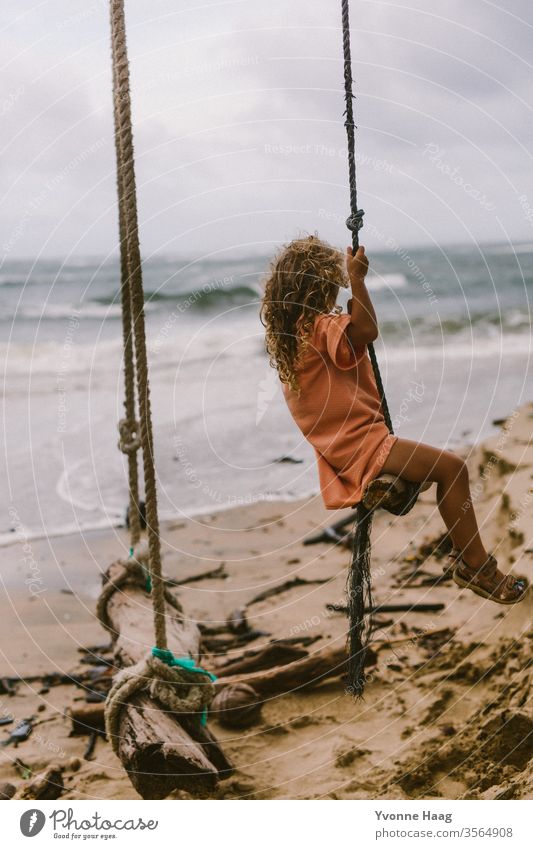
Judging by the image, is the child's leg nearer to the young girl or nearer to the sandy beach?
the young girl

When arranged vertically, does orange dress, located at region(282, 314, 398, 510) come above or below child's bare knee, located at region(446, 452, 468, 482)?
above

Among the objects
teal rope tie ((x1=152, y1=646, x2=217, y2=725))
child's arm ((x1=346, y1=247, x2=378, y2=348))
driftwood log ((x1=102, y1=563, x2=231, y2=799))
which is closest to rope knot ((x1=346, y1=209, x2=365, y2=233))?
child's arm ((x1=346, y1=247, x2=378, y2=348))

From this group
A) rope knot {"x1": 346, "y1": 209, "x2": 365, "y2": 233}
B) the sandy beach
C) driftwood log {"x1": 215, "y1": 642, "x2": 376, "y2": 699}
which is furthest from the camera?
driftwood log {"x1": 215, "y1": 642, "x2": 376, "y2": 699}

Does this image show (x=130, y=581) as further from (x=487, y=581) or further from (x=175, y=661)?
(x=487, y=581)

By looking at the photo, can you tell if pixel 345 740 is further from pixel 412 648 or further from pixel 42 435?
pixel 42 435

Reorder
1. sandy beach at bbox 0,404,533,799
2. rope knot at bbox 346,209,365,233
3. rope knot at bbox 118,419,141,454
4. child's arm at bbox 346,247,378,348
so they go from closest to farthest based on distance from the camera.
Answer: child's arm at bbox 346,247,378,348, rope knot at bbox 346,209,365,233, sandy beach at bbox 0,404,533,799, rope knot at bbox 118,419,141,454

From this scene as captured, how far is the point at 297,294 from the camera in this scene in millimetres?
2346

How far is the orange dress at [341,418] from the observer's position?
2.27m

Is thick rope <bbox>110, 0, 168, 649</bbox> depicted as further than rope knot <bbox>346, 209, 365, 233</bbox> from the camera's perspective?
Yes

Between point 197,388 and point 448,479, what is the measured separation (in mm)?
6351

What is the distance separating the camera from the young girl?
2.27 metres

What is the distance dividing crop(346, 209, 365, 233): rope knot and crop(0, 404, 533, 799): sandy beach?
63.6 inches
